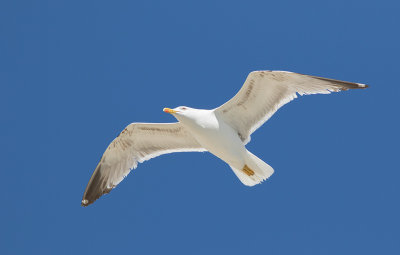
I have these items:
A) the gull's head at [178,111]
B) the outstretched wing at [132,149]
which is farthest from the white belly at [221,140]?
the outstretched wing at [132,149]

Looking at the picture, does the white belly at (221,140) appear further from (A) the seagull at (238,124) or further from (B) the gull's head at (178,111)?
(B) the gull's head at (178,111)

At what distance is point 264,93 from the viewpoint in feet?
29.7

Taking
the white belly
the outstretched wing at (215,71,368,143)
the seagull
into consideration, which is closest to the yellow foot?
the seagull

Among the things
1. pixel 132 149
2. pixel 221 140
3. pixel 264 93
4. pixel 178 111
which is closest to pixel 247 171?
pixel 221 140

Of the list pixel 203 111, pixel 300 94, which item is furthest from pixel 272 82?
pixel 203 111

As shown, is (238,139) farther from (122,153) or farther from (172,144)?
(122,153)

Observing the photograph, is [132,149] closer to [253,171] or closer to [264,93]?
[253,171]

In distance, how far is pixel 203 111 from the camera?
916 cm

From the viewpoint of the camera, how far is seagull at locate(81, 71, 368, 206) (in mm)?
8898

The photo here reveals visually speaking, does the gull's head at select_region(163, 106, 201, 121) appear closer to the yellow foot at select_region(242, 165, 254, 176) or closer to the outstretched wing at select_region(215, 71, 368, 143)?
the outstretched wing at select_region(215, 71, 368, 143)

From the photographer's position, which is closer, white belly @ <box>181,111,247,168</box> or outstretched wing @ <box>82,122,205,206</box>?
white belly @ <box>181,111,247,168</box>

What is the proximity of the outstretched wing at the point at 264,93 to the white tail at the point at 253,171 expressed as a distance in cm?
43

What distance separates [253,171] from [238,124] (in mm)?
735

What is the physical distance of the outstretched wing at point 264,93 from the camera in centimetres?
883
